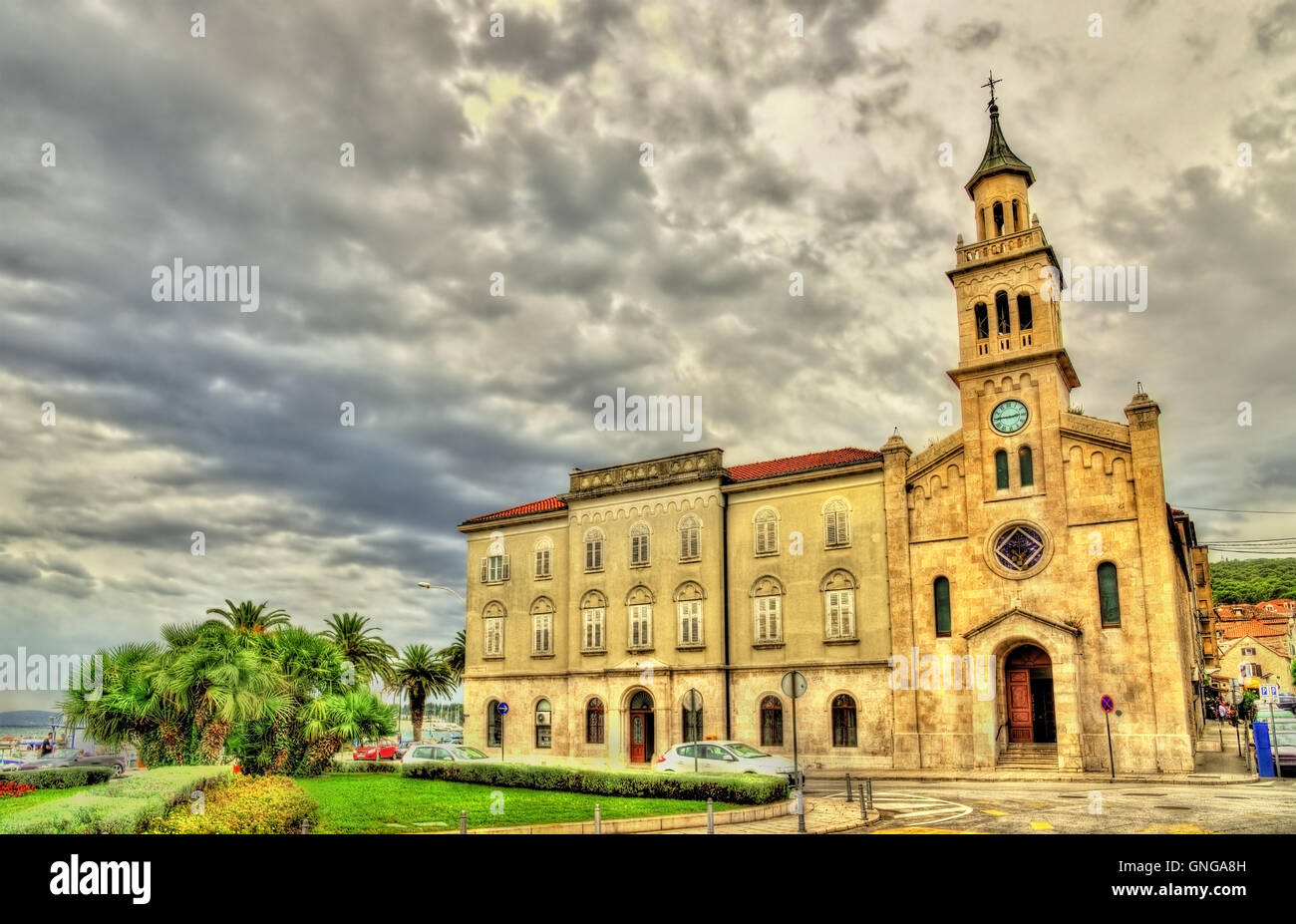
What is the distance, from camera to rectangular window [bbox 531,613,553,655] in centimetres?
4891

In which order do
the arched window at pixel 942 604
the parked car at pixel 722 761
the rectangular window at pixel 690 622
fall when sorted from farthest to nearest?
the rectangular window at pixel 690 622 → the arched window at pixel 942 604 → the parked car at pixel 722 761

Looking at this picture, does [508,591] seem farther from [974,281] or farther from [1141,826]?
[1141,826]

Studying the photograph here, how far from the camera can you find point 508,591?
167 ft

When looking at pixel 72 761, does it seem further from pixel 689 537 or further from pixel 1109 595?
pixel 1109 595

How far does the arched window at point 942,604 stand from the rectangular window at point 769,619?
7.01 metres

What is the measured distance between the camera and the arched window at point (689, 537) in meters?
44.7

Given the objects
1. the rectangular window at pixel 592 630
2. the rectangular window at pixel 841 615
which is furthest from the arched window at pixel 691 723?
the rectangular window at pixel 841 615

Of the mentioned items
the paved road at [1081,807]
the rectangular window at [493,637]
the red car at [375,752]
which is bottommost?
the red car at [375,752]

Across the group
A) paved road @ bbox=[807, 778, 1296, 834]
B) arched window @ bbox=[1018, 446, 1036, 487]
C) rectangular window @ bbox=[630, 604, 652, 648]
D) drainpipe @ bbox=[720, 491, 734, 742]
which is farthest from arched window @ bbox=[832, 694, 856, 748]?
arched window @ bbox=[1018, 446, 1036, 487]

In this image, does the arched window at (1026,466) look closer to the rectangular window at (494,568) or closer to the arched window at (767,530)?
the arched window at (767,530)

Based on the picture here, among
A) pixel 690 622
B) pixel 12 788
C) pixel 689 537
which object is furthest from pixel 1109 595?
pixel 12 788

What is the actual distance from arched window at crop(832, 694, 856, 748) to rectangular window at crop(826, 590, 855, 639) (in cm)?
260
